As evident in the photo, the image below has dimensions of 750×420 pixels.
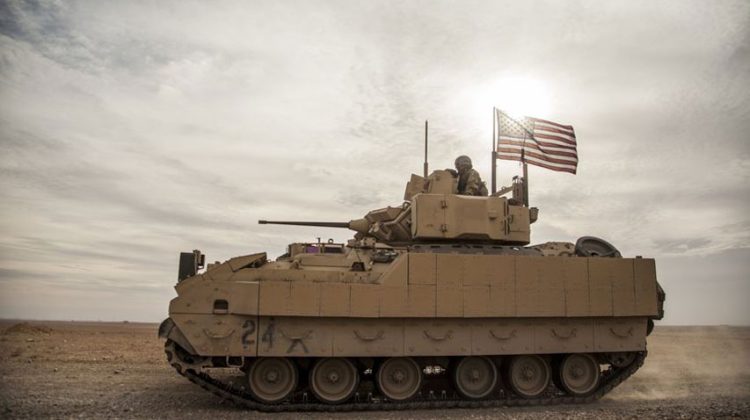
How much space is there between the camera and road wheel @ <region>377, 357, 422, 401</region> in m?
13.0

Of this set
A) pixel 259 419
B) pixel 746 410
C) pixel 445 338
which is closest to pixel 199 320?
pixel 259 419

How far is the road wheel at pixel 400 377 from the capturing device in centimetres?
1296

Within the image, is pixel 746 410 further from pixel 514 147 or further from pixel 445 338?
pixel 514 147

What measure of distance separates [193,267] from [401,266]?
4.70 meters

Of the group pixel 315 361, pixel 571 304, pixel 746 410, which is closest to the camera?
pixel 746 410

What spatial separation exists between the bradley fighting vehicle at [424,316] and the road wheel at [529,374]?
24 millimetres

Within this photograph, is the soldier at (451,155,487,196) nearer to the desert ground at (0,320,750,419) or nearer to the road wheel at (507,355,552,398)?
the road wheel at (507,355,552,398)

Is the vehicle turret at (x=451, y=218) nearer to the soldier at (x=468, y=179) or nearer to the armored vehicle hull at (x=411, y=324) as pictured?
the armored vehicle hull at (x=411, y=324)

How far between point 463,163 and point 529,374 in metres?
6.01

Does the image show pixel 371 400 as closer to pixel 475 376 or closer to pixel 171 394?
pixel 475 376

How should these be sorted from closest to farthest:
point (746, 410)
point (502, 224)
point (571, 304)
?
point (746, 410), point (571, 304), point (502, 224)

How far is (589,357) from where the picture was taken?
46.4ft

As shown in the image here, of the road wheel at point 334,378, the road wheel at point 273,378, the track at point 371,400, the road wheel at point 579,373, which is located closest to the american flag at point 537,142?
the road wheel at point 579,373

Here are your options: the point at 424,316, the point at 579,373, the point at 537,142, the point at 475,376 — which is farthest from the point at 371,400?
the point at 537,142
